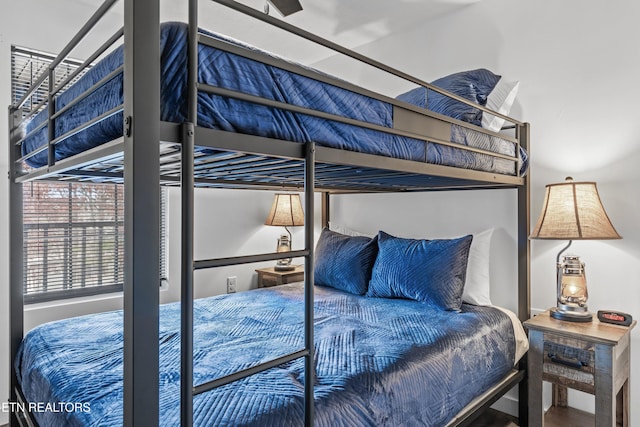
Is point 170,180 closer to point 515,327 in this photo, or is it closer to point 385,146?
point 385,146

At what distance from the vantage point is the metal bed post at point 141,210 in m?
0.77

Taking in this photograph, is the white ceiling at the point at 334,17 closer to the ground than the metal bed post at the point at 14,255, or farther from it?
farther from it

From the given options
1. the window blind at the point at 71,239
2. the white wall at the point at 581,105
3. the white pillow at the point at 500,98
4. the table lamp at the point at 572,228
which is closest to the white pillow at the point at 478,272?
the white wall at the point at 581,105

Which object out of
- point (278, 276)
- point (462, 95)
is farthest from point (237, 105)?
point (278, 276)

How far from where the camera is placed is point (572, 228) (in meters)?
1.91

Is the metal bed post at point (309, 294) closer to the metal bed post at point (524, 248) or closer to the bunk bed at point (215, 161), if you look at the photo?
the bunk bed at point (215, 161)

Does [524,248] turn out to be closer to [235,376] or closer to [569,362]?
[569,362]

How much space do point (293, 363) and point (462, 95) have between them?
1.62m

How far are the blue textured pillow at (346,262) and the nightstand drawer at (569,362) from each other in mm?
1049

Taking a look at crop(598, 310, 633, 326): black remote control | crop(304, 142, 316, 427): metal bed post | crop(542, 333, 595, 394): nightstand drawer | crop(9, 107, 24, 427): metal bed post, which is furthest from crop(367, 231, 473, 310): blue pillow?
crop(9, 107, 24, 427): metal bed post

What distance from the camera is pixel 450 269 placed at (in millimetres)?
2158

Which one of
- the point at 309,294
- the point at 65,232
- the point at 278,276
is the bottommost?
the point at 278,276

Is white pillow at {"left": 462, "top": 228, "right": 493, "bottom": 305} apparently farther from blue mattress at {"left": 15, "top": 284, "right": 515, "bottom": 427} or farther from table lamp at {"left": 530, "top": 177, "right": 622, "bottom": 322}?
table lamp at {"left": 530, "top": 177, "right": 622, "bottom": 322}

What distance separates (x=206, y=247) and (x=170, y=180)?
Answer: 1328 millimetres
